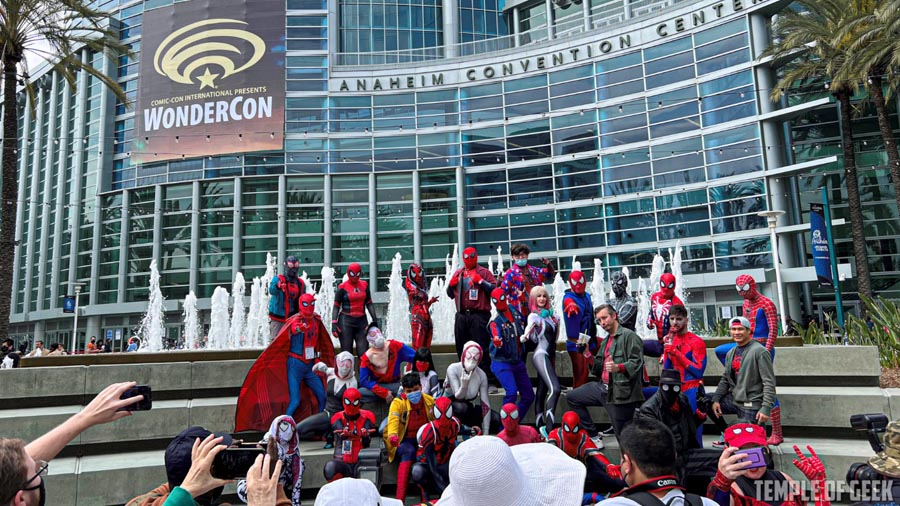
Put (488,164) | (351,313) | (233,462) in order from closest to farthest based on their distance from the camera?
(233,462)
(351,313)
(488,164)

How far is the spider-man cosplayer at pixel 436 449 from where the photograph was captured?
6.64 m

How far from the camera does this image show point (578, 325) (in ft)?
27.6

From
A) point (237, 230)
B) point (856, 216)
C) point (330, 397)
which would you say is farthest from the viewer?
point (237, 230)

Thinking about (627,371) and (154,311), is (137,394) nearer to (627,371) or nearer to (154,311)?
(627,371)

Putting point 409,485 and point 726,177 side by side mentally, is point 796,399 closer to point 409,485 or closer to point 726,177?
point 409,485

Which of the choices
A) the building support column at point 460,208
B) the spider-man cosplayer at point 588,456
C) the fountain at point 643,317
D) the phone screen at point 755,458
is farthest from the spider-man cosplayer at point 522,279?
the building support column at point 460,208

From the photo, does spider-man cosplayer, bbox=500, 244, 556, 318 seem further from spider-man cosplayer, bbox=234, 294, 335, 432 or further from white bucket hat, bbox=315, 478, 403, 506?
white bucket hat, bbox=315, 478, 403, 506

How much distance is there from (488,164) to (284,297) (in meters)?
29.8

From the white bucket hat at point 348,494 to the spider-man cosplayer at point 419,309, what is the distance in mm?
6856

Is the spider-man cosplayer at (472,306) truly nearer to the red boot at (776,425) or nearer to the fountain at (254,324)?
the red boot at (776,425)

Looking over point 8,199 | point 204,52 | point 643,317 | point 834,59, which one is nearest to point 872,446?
point 8,199

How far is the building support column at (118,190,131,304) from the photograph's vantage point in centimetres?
4188

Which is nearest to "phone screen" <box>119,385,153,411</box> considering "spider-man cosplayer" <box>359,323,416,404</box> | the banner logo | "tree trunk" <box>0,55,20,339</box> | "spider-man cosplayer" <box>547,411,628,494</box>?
"spider-man cosplayer" <box>547,411,628,494</box>

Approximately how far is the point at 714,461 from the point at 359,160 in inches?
1403
